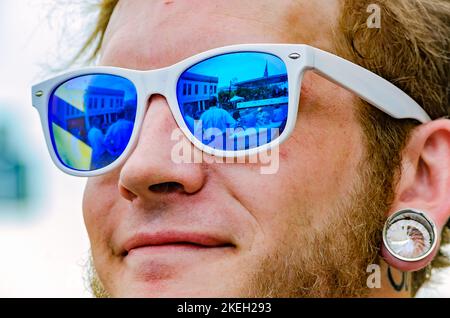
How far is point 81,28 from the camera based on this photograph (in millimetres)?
2904

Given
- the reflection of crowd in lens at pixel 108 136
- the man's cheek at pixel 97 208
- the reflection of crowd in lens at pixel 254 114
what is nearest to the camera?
the reflection of crowd in lens at pixel 254 114

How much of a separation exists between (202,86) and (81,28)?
3.81 ft

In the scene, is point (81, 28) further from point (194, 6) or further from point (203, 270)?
point (203, 270)

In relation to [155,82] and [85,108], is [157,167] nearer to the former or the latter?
[155,82]

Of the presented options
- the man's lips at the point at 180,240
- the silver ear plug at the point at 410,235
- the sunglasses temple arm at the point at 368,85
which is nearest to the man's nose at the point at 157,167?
the man's lips at the point at 180,240

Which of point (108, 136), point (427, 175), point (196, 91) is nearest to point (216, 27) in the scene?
point (196, 91)

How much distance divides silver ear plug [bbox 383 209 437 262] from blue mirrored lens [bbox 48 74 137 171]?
2.61ft

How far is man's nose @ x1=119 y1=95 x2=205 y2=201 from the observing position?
188 cm

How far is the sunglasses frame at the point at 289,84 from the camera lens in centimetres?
188

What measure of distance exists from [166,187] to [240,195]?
0.20 m

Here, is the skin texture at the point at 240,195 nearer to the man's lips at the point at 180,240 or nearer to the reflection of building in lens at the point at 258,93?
the man's lips at the point at 180,240

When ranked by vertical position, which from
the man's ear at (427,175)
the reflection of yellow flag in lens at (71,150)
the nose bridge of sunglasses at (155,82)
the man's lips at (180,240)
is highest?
the nose bridge of sunglasses at (155,82)

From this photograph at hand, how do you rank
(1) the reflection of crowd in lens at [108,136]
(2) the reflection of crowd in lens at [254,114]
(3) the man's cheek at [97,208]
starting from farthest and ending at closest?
1. (3) the man's cheek at [97,208]
2. (1) the reflection of crowd in lens at [108,136]
3. (2) the reflection of crowd in lens at [254,114]

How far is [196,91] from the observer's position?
1922 mm
